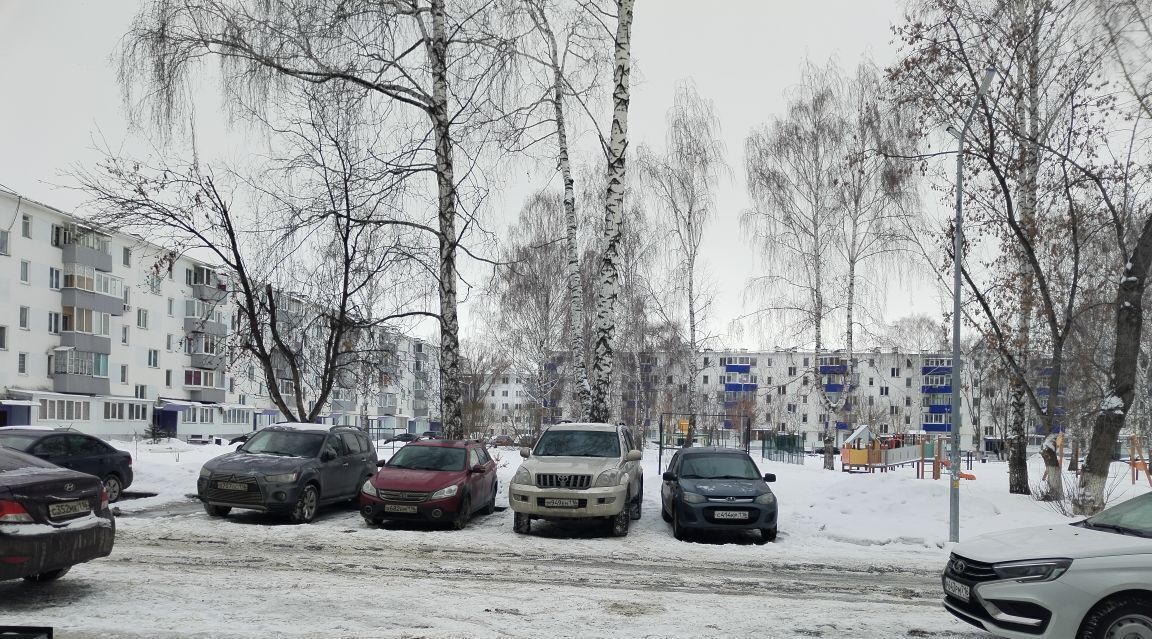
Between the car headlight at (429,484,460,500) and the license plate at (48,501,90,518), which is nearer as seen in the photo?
the license plate at (48,501,90,518)

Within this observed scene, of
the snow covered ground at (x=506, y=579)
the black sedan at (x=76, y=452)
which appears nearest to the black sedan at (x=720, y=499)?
the snow covered ground at (x=506, y=579)

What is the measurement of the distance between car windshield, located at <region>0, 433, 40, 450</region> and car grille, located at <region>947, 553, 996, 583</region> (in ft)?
52.1

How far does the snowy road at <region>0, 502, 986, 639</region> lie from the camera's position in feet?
23.4

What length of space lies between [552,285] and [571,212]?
1868cm

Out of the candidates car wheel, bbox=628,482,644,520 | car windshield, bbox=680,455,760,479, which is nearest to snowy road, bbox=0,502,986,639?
car windshield, bbox=680,455,760,479

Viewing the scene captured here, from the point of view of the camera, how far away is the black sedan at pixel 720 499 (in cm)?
1358

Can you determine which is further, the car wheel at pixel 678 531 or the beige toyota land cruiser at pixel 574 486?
the car wheel at pixel 678 531

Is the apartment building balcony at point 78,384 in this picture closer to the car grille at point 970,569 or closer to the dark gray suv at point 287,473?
the dark gray suv at point 287,473

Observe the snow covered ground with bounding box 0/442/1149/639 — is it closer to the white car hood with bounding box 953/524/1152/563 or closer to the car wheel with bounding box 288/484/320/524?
the car wheel with bounding box 288/484/320/524

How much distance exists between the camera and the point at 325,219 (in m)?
18.3

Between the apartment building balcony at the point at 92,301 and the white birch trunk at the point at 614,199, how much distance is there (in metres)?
46.6

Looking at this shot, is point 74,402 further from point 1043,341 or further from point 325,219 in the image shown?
point 1043,341

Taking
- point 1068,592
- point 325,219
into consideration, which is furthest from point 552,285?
point 1068,592

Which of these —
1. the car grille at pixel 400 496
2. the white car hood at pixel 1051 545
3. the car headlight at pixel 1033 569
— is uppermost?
the white car hood at pixel 1051 545
